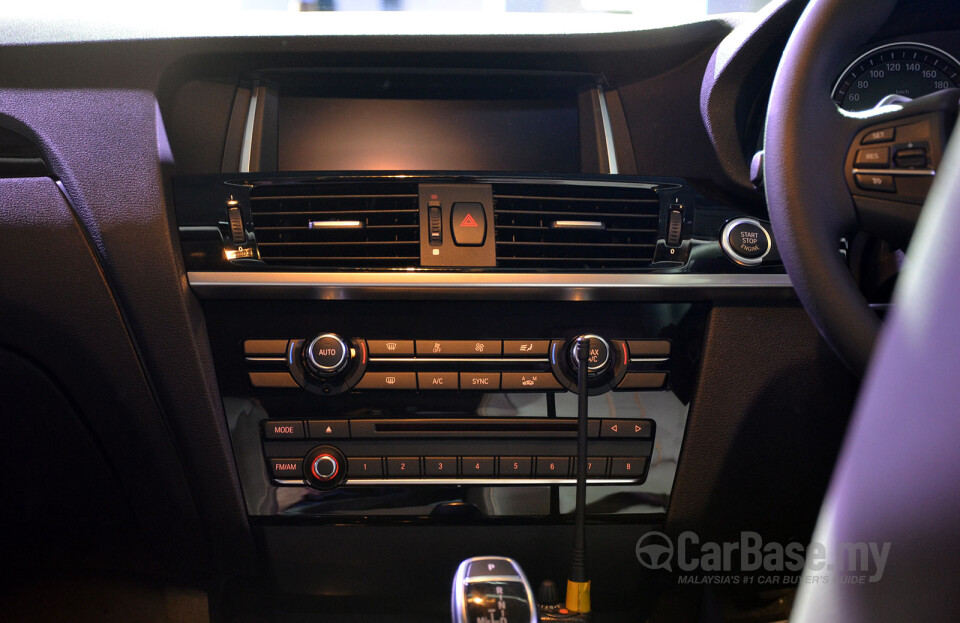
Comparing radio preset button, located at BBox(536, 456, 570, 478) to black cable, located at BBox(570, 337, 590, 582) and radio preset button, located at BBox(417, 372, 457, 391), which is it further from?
radio preset button, located at BBox(417, 372, 457, 391)

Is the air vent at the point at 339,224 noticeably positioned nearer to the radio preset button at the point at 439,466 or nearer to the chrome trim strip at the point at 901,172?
the radio preset button at the point at 439,466

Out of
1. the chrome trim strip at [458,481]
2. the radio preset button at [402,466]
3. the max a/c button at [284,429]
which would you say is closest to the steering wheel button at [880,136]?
the chrome trim strip at [458,481]

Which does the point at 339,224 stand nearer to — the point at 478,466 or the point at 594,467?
the point at 478,466

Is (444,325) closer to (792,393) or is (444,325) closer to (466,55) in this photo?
(466,55)

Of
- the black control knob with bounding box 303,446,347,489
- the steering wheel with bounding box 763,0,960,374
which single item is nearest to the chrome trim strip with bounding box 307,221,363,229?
the black control knob with bounding box 303,446,347,489

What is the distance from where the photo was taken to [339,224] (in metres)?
1.11

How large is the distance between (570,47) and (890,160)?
21.1 inches

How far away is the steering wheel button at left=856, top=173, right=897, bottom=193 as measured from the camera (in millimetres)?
811

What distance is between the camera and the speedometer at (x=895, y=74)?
3.55 feet

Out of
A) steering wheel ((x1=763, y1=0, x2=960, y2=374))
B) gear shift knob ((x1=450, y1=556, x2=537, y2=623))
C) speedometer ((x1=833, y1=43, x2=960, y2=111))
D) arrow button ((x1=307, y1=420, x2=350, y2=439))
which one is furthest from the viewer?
arrow button ((x1=307, y1=420, x2=350, y2=439))

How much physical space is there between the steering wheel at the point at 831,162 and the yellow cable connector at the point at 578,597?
1.82 feet

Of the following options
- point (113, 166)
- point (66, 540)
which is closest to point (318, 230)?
point (113, 166)

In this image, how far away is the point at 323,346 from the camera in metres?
1.13

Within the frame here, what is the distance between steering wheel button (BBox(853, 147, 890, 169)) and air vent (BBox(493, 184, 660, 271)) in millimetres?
336
